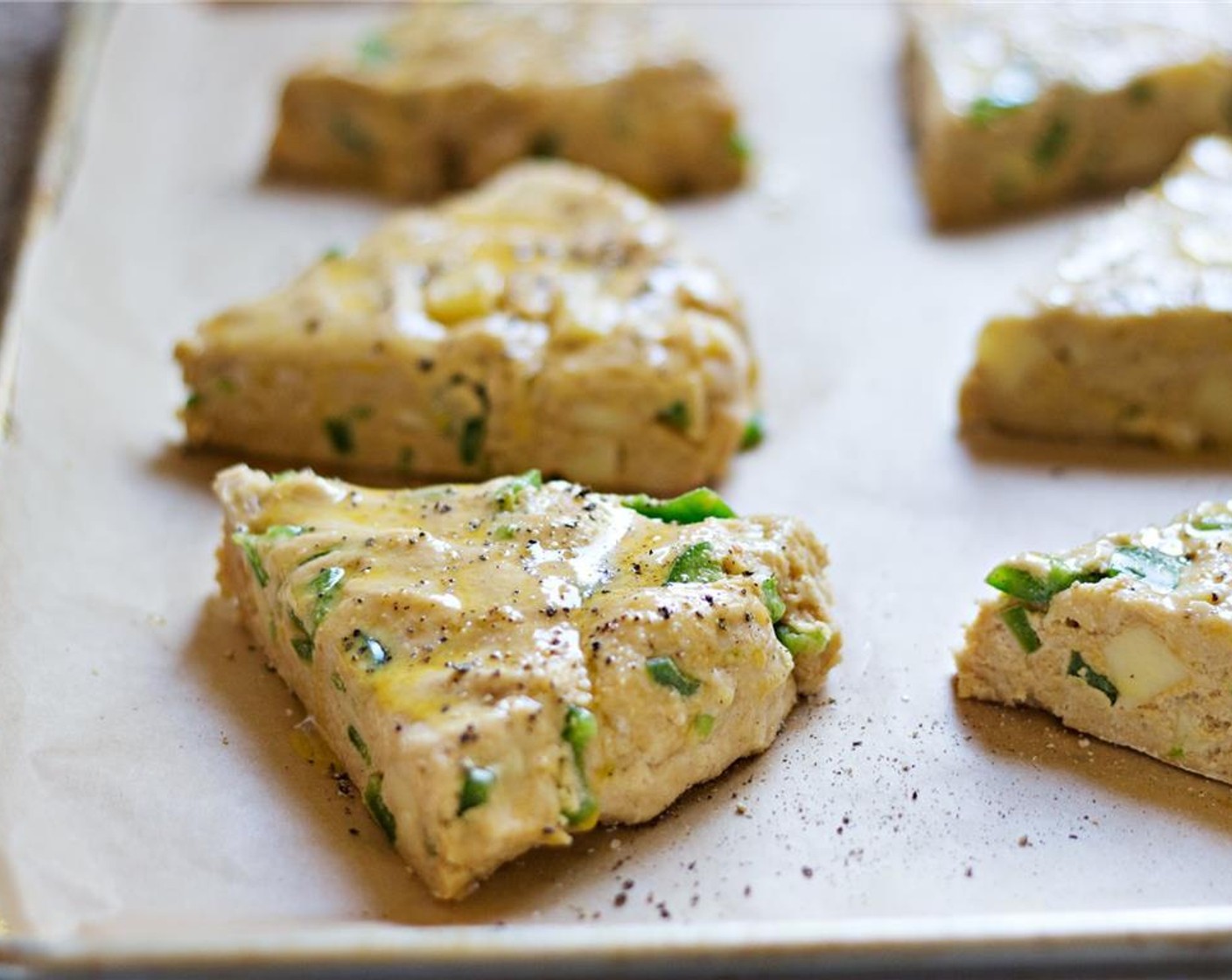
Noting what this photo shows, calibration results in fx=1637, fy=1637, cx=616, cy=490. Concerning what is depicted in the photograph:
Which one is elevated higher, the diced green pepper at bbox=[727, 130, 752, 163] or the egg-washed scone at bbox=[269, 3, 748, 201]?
the egg-washed scone at bbox=[269, 3, 748, 201]

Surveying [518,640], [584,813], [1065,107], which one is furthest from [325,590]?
[1065,107]

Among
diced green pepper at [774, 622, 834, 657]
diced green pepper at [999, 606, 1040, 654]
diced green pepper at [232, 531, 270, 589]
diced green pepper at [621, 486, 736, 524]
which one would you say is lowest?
diced green pepper at [999, 606, 1040, 654]

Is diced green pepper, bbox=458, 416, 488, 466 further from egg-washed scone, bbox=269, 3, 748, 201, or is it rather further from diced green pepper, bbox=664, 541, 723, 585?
egg-washed scone, bbox=269, 3, 748, 201

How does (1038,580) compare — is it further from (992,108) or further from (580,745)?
(992,108)

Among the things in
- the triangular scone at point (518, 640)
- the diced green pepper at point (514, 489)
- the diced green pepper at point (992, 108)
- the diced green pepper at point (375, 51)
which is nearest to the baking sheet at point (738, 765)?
the triangular scone at point (518, 640)

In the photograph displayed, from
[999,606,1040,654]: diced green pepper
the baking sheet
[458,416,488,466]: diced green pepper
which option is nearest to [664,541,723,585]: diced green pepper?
the baking sheet
